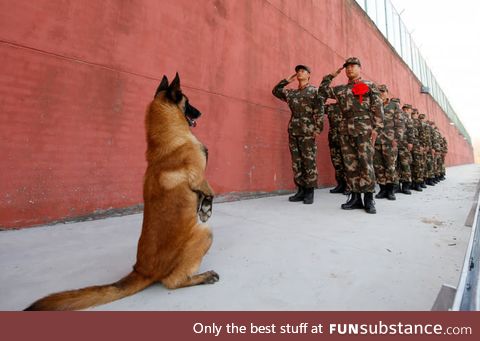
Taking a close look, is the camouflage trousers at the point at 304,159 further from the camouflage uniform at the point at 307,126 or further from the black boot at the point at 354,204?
the black boot at the point at 354,204

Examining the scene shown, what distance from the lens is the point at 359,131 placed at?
3396 millimetres

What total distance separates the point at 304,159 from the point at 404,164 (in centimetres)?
277

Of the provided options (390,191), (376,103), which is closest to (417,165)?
(390,191)

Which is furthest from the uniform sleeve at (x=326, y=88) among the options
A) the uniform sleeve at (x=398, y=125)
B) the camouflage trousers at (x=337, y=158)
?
the uniform sleeve at (x=398, y=125)

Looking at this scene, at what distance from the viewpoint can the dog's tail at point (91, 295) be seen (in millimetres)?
1001

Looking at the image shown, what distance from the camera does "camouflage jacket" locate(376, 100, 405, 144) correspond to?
4.67 m

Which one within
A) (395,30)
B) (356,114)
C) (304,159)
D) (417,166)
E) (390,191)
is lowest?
(390,191)

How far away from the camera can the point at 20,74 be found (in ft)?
7.38

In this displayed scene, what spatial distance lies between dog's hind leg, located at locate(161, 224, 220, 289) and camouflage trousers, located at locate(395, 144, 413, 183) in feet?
17.0

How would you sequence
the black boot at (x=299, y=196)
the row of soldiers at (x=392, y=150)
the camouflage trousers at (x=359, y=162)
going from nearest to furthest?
the camouflage trousers at (x=359, y=162) < the black boot at (x=299, y=196) < the row of soldiers at (x=392, y=150)

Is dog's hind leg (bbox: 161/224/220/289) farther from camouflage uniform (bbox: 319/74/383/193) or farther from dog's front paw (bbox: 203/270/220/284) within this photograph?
camouflage uniform (bbox: 319/74/383/193)

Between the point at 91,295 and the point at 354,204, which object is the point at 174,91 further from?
the point at 354,204

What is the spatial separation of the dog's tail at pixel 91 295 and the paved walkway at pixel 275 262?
0.04 metres
